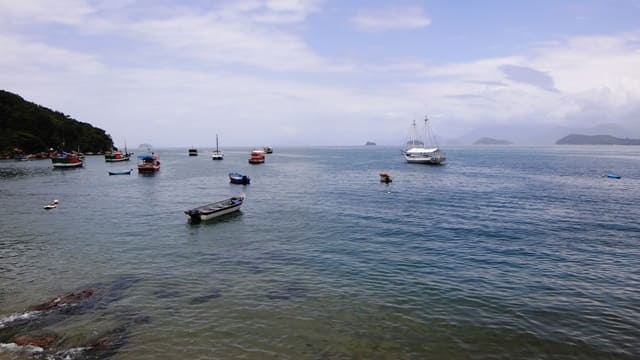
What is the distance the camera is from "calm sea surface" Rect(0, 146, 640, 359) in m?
18.6

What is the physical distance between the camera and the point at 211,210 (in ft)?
159

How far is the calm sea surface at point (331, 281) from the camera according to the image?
1859 cm

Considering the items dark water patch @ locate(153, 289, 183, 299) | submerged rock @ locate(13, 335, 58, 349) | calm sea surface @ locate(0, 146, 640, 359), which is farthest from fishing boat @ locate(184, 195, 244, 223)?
submerged rock @ locate(13, 335, 58, 349)

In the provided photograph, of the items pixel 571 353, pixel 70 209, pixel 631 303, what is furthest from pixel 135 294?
pixel 70 209

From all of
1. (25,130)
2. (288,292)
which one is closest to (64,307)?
(288,292)

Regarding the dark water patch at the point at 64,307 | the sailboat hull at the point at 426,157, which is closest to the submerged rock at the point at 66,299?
the dark water patch at the point at 64,307

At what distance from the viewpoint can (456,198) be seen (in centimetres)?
6569

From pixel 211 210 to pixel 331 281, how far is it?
26380mm

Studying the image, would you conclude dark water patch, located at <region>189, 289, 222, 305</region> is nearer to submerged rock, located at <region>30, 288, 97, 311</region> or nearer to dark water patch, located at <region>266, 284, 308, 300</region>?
dark water patch, located at <region>266, 284, 308, 300</region>

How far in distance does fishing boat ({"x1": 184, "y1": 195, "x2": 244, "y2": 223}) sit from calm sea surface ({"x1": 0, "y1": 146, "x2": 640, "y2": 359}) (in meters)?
1.17

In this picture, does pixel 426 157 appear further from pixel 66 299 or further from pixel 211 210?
pixel 66 299

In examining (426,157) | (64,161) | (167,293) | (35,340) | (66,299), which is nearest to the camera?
(35,340)

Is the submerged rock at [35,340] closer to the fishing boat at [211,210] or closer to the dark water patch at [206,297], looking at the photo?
the dark water patch at [206,297]

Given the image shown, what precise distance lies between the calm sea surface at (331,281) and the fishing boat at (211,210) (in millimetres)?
1174
